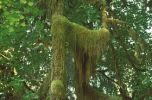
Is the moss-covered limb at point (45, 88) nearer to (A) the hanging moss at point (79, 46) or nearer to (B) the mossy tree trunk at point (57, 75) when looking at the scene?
(B) the mossy tree trunk at point (57, 75)

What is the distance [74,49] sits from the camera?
8.03 meters

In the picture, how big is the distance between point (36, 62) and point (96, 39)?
4.58 m

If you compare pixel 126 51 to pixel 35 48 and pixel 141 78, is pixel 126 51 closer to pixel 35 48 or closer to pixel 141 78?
pixel 141 78

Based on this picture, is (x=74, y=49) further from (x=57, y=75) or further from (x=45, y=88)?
(x=45, y=88)

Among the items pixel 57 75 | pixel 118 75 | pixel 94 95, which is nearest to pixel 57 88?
pixel 57 75

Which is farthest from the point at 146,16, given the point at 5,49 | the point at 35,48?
the point at 5,49

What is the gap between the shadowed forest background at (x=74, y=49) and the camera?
26.4ft

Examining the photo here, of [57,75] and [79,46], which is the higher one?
[79,46]

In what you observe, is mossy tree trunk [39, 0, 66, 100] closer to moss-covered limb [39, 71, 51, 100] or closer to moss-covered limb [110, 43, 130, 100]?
moss-covered limb [39, 71, 51, 100]

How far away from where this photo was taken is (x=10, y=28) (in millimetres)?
9391

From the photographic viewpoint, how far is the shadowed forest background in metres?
8.04

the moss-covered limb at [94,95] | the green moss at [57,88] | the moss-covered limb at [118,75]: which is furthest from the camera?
the moss-covered limb at [118,75]

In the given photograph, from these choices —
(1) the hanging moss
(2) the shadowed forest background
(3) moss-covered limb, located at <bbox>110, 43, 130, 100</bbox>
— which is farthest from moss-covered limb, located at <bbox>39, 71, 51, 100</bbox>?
(3) moss-covered limb, located at <bbox>110, 43, 130, 100</bbox>

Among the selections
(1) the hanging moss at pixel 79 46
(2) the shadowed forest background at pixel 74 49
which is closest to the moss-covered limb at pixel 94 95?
(2) the shadowed forest background at pixel 74 49
